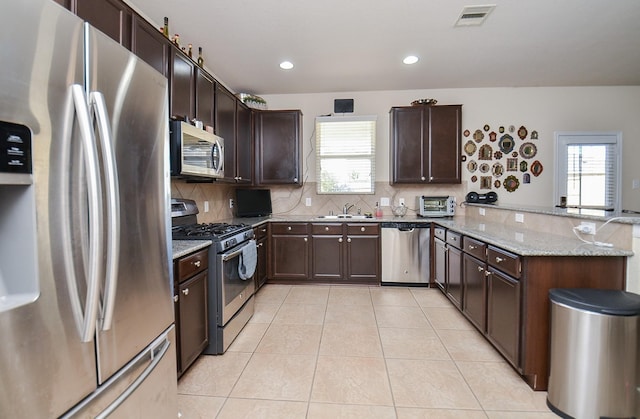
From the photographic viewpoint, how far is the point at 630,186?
437 cm

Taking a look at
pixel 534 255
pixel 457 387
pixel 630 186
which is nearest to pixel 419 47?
pixel 534 255

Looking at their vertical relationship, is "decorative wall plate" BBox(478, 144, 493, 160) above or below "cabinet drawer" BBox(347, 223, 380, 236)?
above

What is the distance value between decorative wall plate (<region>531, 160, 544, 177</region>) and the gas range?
398 cm

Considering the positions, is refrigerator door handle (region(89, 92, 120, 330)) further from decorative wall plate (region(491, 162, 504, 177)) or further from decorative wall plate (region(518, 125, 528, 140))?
decorative wall plate (region(518, 125, 528, 140))

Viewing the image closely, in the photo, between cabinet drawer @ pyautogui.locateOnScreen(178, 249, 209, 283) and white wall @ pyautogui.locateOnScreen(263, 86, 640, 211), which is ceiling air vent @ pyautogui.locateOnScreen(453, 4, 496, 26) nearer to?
white wall @ pyautogui.locateOnScreen(263, 86, 640, 211)

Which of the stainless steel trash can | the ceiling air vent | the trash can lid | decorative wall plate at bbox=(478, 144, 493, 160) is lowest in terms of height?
the stainless steel trash can

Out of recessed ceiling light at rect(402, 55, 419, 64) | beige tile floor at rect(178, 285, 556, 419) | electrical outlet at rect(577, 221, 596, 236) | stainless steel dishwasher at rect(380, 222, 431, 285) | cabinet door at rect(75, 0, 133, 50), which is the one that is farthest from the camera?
stainless steel dishwasher at rect(380, 222, 431, 285)

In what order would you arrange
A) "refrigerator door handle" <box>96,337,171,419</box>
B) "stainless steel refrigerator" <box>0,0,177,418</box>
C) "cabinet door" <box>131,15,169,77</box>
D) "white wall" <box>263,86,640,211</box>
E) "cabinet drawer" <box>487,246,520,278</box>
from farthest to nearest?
"white wall" <box>263,86,640,211</box>, "cabinet drawer" <box>487,246,520,278</box>, "cabinet door" <box>131,15,169,77</box>, "refrigerator door handle" <box>96,337,171,419</box>, "stainless steel refrigerator" <box>0,0,177,418</box>

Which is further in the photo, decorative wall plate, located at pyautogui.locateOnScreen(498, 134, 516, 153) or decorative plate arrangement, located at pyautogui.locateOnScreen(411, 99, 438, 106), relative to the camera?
decorative wall plate, located at pyautogui.locateOnScreen(498, 134, 516, 153)

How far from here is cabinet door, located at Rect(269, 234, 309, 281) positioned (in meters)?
4.04

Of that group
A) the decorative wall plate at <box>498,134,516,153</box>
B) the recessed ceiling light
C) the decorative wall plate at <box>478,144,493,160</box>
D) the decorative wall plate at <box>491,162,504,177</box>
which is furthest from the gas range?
the decorative wall plate at <box>498,134,516,153</box>

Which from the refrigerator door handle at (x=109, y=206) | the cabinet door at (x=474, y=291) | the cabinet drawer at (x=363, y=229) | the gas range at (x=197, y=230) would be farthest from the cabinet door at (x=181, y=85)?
the cabinet door at (x=474, y=291)

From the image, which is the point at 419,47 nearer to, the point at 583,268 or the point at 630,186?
the point at 583,268

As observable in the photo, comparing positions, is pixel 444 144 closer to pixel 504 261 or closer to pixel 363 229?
pixel 363 229
